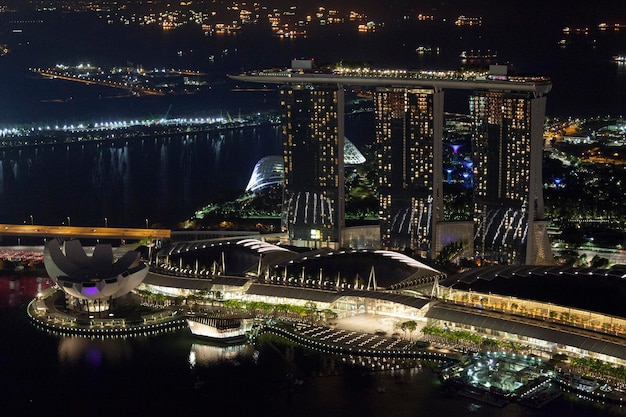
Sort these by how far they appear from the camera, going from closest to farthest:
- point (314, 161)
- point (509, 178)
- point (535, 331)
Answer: point (535, 331) → point (509, 178) → point (314, 161)

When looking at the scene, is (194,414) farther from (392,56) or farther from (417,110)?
(392,56)

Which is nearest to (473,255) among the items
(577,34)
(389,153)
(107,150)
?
(389,153)

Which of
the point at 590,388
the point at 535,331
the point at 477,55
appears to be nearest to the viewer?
the point at 590,388

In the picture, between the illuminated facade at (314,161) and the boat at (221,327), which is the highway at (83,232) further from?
the boat at (221,327)

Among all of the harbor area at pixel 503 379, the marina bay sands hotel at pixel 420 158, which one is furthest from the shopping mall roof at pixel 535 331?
the marina bay sands hotel at pixel 420 158

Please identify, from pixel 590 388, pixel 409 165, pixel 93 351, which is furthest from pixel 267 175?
pixel 590 388

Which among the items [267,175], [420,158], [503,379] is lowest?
[503,379]

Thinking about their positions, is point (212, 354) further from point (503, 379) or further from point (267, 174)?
point (267, 174)
